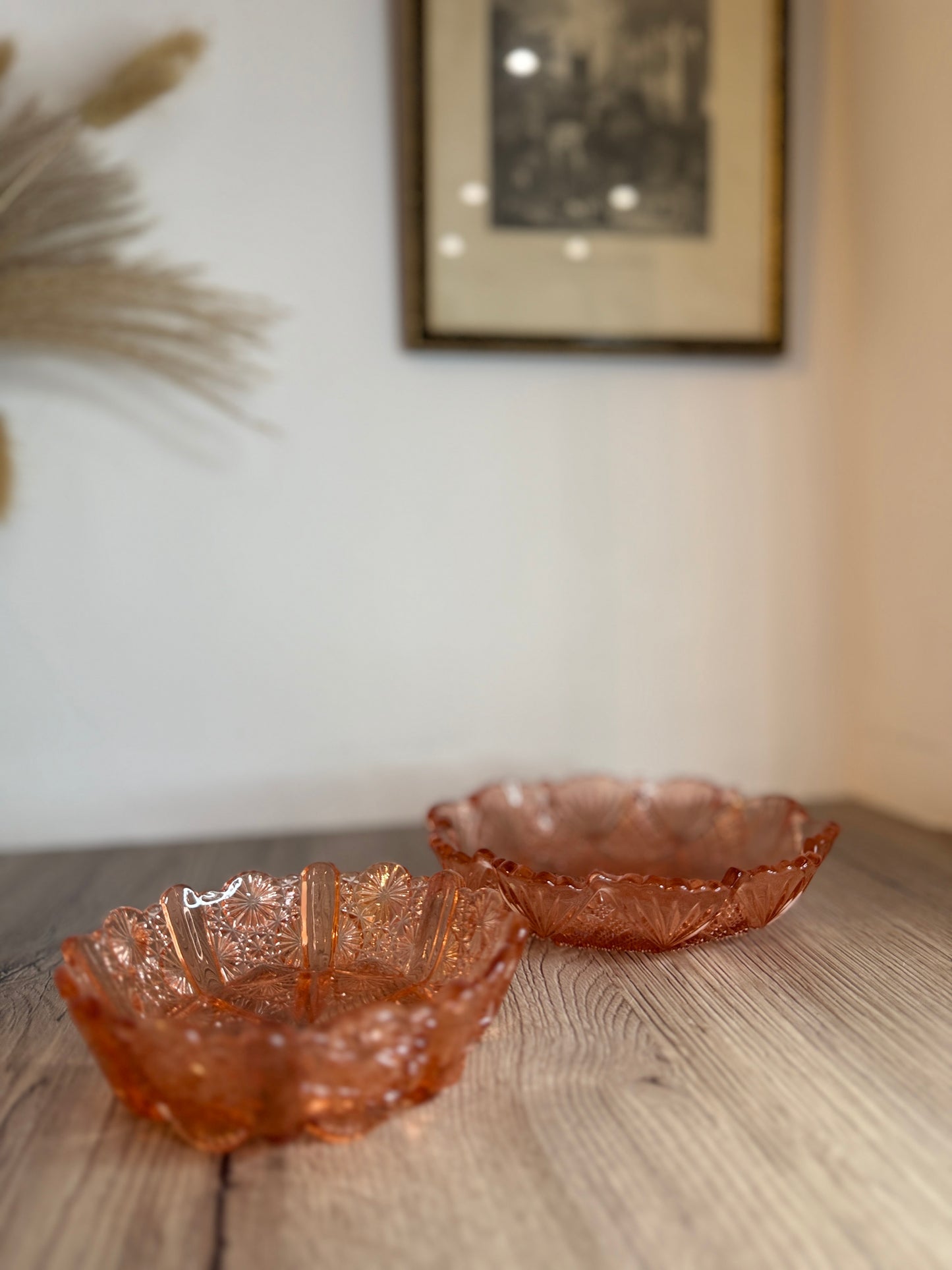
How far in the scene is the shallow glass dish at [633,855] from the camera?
2.31ft

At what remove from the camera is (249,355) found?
1.14m

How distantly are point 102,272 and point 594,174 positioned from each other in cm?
57

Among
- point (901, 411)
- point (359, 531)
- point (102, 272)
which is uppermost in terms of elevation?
point (102, 272)

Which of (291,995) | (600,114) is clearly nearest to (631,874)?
(291,995)

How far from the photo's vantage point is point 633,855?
1014 mm

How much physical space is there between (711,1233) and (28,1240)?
0.29 m

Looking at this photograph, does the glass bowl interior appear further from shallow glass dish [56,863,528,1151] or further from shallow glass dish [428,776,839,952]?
shallow glass dish [56,863,528,1151]

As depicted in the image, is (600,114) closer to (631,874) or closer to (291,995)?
(631,874)

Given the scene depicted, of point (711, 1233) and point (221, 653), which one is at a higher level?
point (221, 653)

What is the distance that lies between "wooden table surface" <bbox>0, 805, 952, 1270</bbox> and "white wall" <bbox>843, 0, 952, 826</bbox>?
0.52 m

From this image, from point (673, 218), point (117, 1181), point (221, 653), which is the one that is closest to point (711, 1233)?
point (117, 1181)

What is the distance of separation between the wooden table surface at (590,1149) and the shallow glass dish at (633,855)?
3 centimetres

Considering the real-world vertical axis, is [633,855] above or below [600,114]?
below

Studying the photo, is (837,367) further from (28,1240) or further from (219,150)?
(28,1240)
